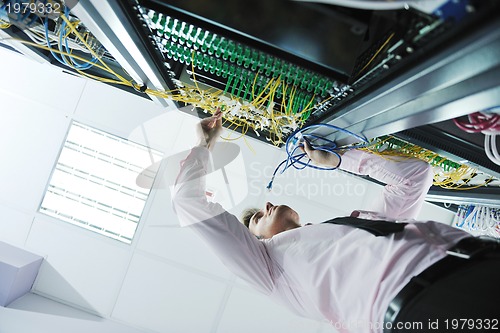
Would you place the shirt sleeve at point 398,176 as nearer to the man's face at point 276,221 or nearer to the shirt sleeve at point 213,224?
the man's face at point 276,221

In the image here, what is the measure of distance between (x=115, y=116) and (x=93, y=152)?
395 mm

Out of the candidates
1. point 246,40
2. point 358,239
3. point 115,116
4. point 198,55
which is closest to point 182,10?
point 246,40

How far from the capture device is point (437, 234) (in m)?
1.01

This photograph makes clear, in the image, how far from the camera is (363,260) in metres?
1.07

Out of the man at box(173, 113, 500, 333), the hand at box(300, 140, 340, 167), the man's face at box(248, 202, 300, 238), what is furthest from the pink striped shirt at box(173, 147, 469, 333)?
the man's face at box(248, 202, 300, 238)

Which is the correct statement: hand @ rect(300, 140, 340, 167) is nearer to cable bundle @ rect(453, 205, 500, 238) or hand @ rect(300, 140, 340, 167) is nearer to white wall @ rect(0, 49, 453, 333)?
cable bundle @ rect(453, 205, 500, 238)

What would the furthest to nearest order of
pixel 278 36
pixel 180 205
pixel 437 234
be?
pixel 180 205 → pixel 437 234 → pixel 278 36

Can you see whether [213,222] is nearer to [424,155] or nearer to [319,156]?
[319,156]

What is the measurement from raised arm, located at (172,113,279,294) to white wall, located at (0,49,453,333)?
1527mm

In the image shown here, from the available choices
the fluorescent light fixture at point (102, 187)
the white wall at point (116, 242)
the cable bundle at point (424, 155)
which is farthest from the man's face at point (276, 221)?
the fluorescent light fixture at point (102, 187)

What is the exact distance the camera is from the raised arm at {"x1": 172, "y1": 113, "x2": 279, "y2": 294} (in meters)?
1.32

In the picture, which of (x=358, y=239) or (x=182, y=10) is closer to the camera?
(x=182, y=10)

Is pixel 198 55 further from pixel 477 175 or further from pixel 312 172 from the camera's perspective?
pixel 312 172

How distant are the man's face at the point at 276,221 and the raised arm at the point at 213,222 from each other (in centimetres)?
38
